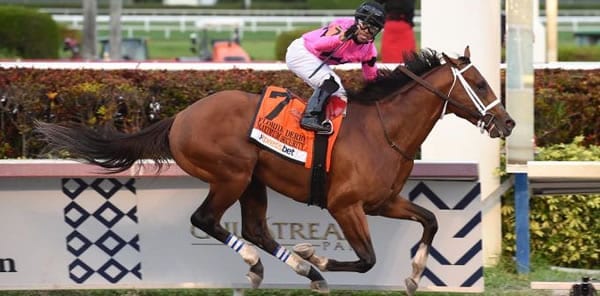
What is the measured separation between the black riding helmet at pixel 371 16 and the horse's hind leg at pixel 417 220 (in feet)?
3.41

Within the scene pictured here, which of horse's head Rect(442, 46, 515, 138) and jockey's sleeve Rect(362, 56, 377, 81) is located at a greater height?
jockey's sleeve Rect(362, 56, 377, 81)

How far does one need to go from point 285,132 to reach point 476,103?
44.8 inches

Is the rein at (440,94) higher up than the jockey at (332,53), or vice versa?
the jockey at (332,53)

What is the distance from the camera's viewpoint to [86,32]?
72.5 ft

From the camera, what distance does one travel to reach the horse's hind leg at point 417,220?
6594mm

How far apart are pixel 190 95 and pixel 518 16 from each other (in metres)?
2.77

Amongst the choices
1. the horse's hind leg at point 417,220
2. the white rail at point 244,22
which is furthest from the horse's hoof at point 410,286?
the white rail at point 244,22

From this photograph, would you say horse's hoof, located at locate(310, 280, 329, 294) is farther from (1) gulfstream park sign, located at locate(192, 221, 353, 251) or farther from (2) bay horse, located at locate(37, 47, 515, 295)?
(1) gulfstream park sign, located at locate(192, 221, 353, 251)

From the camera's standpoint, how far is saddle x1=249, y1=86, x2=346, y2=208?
6.45 metres

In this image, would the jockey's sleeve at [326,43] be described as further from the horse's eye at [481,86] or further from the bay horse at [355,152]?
the horse's eye at [481,86]

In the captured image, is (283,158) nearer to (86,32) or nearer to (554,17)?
(554,17)

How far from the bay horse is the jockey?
175 mm

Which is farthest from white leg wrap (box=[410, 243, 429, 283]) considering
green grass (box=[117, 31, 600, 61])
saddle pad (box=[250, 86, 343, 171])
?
green grass (box=[117, 31, 600, 61])

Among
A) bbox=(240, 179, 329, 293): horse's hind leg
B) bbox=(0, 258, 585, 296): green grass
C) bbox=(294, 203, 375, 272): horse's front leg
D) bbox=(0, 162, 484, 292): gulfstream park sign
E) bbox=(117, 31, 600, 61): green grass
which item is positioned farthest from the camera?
bbox=(117, 31, 600, 61): green grass
